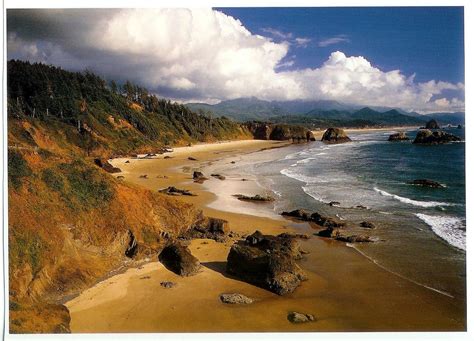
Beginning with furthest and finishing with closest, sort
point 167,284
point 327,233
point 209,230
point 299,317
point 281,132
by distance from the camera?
1. point 281,132
2. point 327,233
3. point 209,230
4. point 167,284
5. point 299,317

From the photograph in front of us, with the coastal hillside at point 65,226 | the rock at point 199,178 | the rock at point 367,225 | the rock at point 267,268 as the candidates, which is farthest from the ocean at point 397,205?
the coastal hillside at point 65,226

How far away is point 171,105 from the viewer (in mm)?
62750

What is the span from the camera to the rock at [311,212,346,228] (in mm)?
13555

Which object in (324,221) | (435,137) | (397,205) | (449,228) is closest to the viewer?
(449,228)

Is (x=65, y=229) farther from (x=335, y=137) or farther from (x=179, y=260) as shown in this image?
(x=335, y=137)

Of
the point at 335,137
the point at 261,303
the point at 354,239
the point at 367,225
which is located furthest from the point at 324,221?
the point at 335,137

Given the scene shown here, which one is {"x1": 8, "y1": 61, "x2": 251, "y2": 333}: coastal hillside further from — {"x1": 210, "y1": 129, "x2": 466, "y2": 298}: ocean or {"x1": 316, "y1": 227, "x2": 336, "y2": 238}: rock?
{"x1": 210, "y1": 129, "x2": 466, "y2": 298}: ocean

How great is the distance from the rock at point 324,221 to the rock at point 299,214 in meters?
0.25

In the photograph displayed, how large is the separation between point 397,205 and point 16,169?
13349 mm

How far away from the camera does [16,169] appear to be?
9.08 m

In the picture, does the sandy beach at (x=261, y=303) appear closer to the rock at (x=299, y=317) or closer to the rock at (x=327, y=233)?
→ the rock at (x=299, y=317)

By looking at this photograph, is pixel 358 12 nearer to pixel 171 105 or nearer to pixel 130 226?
pixel 130 226

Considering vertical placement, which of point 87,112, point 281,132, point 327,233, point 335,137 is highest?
point 87,112

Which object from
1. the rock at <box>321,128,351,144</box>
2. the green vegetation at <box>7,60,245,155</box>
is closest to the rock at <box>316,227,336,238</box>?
the green vegetation at <box>7,60,245,155</box>
